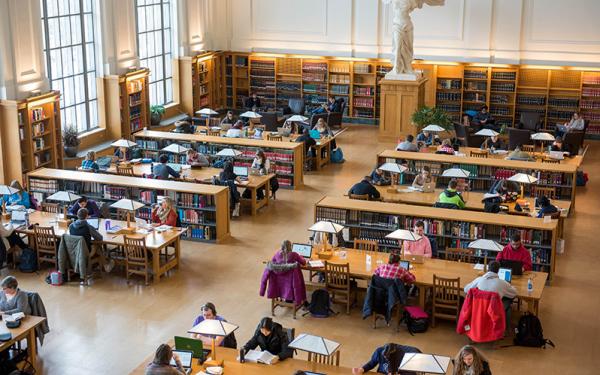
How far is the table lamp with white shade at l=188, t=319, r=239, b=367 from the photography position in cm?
931

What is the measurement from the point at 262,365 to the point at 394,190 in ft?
24.8

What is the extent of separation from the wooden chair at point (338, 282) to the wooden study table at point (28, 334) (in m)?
4.15

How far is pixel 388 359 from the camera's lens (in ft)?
30.5

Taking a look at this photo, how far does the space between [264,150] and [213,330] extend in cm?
1030

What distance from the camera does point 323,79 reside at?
2659 cm

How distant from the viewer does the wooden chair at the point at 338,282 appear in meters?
12.7

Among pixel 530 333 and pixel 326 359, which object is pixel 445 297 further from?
pixel 326 359

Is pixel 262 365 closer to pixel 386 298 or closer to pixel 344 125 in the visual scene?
pixel 386 298

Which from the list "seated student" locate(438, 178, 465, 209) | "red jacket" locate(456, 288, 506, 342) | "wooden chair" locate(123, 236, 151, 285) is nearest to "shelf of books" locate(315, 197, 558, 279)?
"seated student" locate(438, 178, 465, 209)

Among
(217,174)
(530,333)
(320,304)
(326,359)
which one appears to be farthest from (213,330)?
(217,174)

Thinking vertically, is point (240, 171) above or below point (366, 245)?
above

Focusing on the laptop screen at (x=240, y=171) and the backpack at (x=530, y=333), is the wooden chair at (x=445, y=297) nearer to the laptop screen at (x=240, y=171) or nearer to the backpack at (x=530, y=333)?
the backpack at (x=530, y=333)

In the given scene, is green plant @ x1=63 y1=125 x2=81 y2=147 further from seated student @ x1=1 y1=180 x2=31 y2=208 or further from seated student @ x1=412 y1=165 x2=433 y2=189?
seated student @ x1=412 y1=165 x2=433 y2=189

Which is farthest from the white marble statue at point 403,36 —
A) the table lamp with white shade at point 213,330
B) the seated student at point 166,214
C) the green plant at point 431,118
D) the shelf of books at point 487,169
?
the table lamp with white shade at point 213,330
